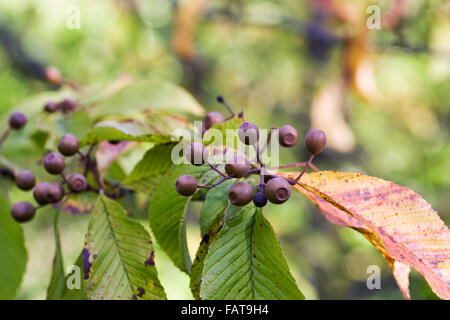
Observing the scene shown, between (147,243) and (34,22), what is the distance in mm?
4353

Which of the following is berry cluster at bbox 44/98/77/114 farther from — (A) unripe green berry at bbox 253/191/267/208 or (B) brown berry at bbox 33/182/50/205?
(A) unripe green berry at bbox 253/191/267/208

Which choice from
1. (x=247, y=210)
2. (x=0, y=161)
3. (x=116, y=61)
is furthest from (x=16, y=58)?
(x=247, y=210)

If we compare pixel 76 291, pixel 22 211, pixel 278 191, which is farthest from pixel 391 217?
pixel 22 211

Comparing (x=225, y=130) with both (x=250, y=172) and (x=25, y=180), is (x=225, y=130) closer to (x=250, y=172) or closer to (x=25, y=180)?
(x=250, y=172)

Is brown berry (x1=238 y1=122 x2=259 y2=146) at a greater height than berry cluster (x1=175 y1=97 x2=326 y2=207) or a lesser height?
greater

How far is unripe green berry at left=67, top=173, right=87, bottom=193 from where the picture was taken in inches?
34.3

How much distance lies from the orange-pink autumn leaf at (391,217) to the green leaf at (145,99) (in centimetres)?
48

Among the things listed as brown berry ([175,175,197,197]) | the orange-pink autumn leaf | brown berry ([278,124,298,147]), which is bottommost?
the orange-pink autumn leaf

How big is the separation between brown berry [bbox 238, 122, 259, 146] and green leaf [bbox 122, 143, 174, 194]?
0.21 meters

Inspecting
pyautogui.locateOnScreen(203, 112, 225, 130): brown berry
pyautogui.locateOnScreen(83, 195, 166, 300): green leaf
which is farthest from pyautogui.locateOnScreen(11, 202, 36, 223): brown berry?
pyautogui.locateOnScreen(203, 112, 225, 130): brown berry

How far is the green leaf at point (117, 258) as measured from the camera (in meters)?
0.77

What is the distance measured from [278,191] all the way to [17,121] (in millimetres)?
830

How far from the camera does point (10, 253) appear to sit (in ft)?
3.32

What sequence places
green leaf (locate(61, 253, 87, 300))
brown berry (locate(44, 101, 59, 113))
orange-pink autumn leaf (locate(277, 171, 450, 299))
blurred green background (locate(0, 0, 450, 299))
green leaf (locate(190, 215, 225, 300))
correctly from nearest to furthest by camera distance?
orange-pink autumn leaf (locate(277, 171, 450, 299)) → green leaf (locate(190, 215, 225, 300)) → green leaf (locate(61, 253, 87, 300)) → brown berry (locate(44, 101, 59, 113)) → blurred green background (locate(0, 0, 450, 299))
